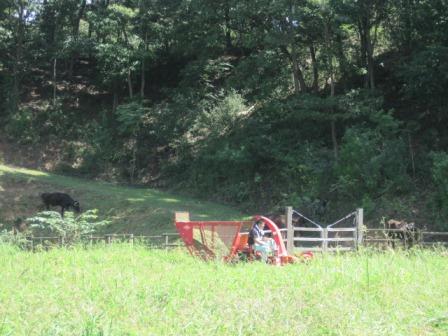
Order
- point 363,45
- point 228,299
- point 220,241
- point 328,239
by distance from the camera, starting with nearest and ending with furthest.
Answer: point 228,299
point 220,241
point 328,239
point 363,45

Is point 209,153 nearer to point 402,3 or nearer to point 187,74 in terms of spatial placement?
point 187,74

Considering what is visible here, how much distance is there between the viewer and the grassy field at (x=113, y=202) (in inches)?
890

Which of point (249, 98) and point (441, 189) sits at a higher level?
point (249, 98)

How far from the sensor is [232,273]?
8.32 metres

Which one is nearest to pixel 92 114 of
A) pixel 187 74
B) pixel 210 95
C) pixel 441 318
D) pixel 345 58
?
pixel 187 74

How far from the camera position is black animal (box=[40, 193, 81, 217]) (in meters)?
25.0

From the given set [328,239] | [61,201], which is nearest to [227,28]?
[61,201]

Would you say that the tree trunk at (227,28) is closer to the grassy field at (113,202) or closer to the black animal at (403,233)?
the grassy field at (113,202)

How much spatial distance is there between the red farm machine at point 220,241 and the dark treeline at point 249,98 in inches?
412

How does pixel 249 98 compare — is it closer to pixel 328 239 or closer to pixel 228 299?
pixel 328 239

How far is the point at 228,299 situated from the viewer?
6.13m

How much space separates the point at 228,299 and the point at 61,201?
20.3 m

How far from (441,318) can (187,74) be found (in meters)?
30.6

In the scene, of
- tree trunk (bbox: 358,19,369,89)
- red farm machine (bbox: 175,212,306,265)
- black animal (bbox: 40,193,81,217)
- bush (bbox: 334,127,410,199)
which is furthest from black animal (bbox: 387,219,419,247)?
black animal (bbox: 40,193,81,217)
